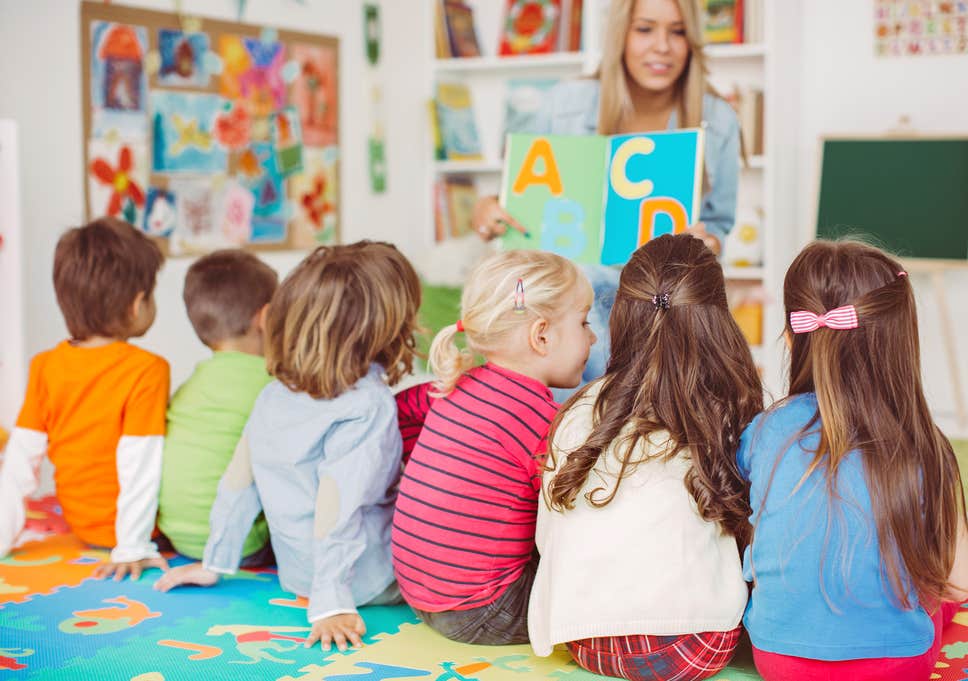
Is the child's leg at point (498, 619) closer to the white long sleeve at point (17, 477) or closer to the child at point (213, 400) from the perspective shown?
the child at point (213, 400)

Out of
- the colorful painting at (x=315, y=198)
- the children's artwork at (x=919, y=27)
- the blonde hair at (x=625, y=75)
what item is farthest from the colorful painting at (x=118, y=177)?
the children's artwork at (x=919, y=27)

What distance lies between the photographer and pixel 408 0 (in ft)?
15.0

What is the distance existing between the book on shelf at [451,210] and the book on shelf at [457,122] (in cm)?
13

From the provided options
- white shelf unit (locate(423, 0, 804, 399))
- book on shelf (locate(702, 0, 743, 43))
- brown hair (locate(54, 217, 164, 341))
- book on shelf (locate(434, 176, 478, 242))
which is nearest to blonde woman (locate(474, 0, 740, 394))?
brown hair (locate(54, 217, 164, 341))

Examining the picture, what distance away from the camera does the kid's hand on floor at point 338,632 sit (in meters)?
1.85

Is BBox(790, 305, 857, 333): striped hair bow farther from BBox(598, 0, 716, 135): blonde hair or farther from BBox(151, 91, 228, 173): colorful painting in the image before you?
BBox(151, 91, 228, 173): colorful painting

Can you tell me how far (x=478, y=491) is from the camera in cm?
181

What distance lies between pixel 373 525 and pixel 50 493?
1.42 m

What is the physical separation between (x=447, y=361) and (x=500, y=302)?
142mm

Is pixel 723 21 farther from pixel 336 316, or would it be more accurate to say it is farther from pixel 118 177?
pixel 336 316

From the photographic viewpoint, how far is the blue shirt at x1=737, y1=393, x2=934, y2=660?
4.97 feet

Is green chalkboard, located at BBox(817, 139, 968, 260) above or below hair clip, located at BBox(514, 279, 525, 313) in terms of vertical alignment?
above

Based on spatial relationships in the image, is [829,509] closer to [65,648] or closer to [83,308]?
[65,648]

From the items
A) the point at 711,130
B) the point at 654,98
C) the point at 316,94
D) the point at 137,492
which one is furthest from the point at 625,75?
the point at 316,94
